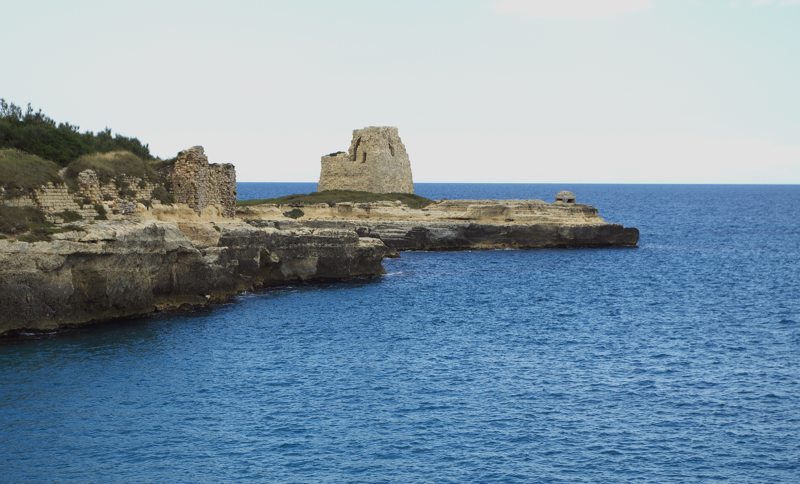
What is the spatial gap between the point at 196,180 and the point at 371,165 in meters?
43.5

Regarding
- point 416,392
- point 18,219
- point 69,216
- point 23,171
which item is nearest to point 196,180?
point 69,216

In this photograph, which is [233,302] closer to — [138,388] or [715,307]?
[138,388]

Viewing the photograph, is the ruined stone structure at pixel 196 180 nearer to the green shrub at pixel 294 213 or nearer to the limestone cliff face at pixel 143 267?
the limestone cliff face at pixel 143 267

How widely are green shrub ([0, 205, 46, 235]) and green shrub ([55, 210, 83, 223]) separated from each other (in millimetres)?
947

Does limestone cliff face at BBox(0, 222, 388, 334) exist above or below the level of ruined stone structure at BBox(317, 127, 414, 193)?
below

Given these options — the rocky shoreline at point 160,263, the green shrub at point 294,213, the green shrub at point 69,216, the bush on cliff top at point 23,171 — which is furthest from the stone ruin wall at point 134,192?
the green shrub at point 294,213

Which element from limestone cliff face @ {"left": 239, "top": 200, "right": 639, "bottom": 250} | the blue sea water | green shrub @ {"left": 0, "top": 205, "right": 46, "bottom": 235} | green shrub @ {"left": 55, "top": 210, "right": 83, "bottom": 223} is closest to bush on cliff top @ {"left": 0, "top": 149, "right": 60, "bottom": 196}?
green shrub @ {"left": 0, "top": 205, "right": 46, "bottom": 235}

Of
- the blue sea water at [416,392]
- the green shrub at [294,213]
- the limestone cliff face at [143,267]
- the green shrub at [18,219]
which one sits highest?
the green shrub at [18,219]

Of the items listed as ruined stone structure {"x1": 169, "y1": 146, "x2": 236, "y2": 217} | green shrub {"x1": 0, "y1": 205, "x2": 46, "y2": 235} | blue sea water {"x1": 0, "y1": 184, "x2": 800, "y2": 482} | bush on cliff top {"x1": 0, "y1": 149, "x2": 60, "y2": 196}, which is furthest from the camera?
ruined stone structure {"x1": 169, "y1": 146, "x2": 236, "y2": 217}

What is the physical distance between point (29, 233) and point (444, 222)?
143 feet

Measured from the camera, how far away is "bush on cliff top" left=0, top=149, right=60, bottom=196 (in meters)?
36.3

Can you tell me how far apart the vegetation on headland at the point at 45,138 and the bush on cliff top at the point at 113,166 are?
152 centimetres

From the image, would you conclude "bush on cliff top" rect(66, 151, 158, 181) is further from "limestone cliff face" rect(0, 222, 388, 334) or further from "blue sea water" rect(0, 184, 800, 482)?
"blue sea water" rect(0, 184, 800, 482)

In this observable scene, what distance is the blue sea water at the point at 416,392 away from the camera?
2053 centimetres
